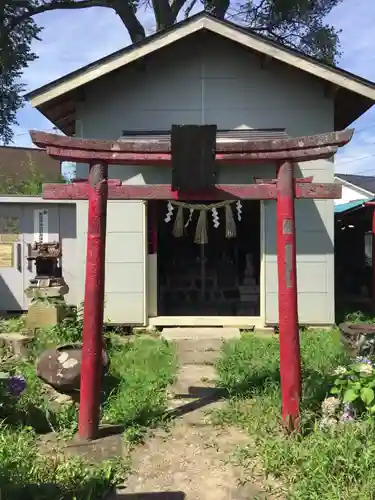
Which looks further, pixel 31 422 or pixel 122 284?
pixel 122 284

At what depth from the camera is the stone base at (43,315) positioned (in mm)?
8750

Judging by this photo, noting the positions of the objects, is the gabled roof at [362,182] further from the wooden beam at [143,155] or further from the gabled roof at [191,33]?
the wooden beam at [143,155]

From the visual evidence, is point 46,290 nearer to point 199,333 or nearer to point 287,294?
point 199,333

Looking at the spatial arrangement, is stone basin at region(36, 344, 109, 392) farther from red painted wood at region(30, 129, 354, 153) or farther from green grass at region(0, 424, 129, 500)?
red painted wood at region(30, 129, 354, 153)

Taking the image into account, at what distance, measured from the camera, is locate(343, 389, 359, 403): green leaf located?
4332 millimetres

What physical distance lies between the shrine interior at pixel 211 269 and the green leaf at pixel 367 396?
6.53 metres

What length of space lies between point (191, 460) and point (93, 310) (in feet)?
5.26

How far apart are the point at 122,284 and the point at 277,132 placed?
3.86 metres

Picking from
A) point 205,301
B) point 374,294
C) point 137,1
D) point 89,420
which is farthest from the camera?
point 137,1

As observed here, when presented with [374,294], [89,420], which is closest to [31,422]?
[89,420]

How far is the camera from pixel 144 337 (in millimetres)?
8922

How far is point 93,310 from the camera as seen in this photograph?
4871 millimetres

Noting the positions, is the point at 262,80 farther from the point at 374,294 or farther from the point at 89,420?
the point at 89,420

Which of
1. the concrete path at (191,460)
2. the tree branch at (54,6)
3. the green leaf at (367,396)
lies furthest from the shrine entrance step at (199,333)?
the tree branch at (54,6)
